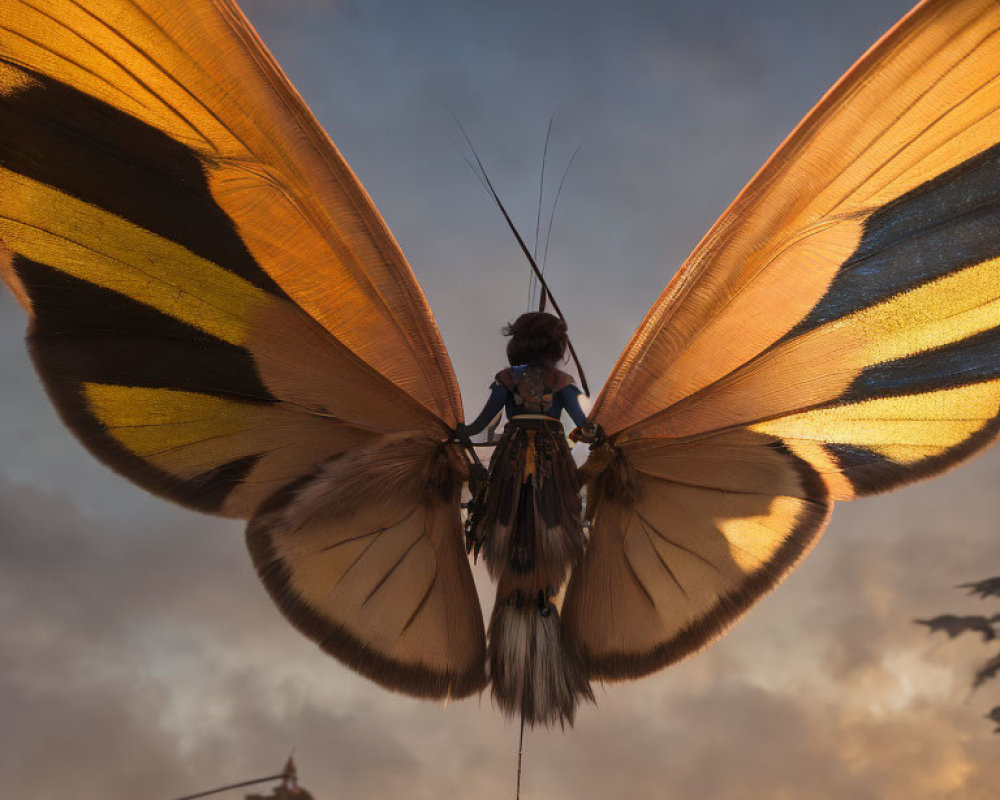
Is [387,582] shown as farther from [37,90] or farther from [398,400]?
[37,90]

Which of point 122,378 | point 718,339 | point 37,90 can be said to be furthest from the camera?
point 718,339

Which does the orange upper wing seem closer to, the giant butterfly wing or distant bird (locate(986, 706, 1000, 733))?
the giant butterfly wing

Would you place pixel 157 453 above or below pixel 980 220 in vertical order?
below

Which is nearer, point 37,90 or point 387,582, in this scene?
point 37,90

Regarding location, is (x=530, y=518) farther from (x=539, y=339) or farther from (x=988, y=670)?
(x=988, y=670)

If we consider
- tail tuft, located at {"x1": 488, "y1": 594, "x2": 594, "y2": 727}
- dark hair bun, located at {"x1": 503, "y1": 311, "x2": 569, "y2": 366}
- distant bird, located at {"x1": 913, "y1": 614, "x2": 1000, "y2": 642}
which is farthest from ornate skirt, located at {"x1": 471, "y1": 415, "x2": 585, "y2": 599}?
distant bird, located at {"x1": 913, "y1": 614, "x2": 1000, "y2": 642}

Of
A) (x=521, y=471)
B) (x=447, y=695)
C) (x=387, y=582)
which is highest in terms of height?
(x=521, y=471)

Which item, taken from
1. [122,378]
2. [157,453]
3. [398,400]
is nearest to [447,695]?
[398,400]
